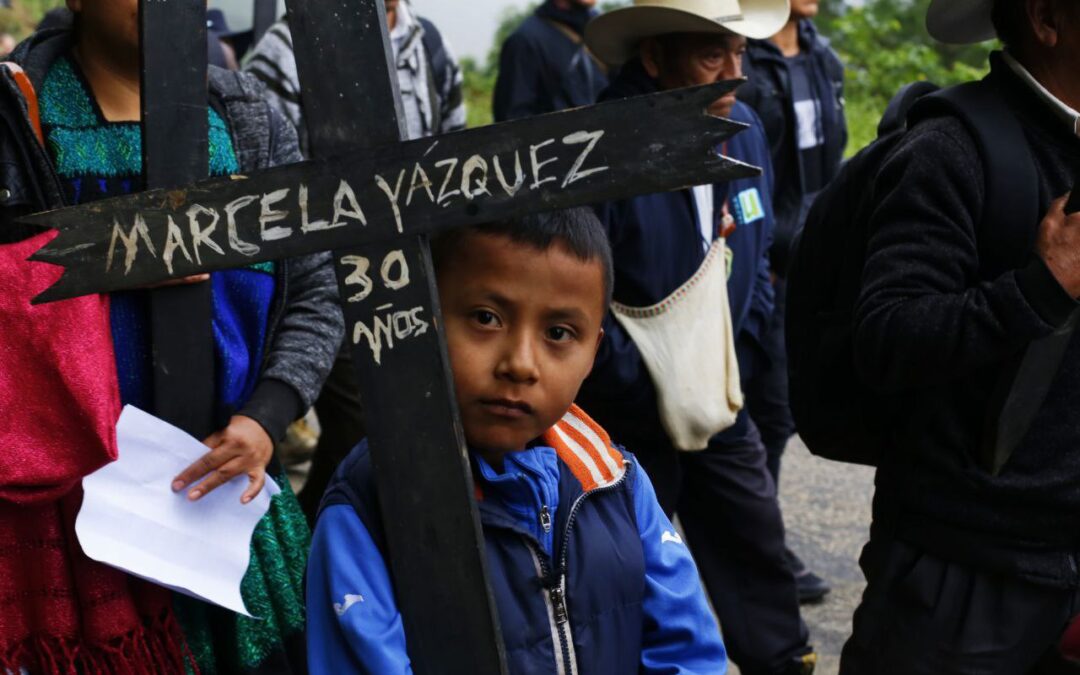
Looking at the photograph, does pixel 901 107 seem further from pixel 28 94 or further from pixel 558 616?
pixel 28 94

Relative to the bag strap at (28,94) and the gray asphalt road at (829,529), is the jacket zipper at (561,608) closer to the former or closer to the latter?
the bag strap at (28,94)

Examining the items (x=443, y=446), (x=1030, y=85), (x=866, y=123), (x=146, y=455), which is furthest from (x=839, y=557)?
(x=866, y=123)

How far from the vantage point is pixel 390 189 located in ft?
5.27

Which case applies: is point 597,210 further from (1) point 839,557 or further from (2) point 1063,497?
(1) point 839,557

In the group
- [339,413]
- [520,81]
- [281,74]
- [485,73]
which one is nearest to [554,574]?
[339,413]

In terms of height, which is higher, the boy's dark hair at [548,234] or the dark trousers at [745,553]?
the boy's dark hair at [548,234]

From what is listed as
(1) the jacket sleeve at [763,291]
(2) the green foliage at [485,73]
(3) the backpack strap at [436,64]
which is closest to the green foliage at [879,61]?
(2) the green foliage at [485,73]

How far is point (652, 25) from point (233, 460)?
1.87 metres

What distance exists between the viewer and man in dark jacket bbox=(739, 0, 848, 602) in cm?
474

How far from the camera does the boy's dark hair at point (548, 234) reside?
1868 mm

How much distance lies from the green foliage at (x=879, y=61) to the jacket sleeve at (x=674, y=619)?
9537mm

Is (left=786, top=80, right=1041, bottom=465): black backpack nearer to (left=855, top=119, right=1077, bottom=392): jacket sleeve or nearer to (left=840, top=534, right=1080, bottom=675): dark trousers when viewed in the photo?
(left=855, top=119, right=1077, bottom=392): jacket sleeve

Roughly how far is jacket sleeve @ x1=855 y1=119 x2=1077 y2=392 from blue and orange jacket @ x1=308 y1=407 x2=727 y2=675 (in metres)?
0.62

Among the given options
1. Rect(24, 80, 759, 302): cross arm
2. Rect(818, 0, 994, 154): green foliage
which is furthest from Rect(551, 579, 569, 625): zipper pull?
Rect(818, 0, 994, 154): green foliage
